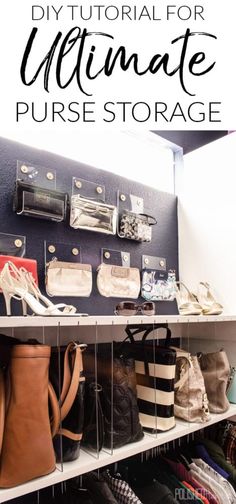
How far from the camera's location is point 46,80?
181cm

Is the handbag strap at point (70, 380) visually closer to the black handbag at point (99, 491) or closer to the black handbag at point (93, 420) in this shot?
the black handbag at point (93, 420)

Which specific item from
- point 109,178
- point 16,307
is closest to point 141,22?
point 109,178

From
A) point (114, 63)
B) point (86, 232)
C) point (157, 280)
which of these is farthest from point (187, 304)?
point (114, 63)

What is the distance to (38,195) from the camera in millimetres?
1668

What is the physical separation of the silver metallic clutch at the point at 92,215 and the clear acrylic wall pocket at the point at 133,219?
93mm

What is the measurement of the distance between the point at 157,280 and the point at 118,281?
35cm

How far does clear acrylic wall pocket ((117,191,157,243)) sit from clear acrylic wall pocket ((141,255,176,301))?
162 millimetres

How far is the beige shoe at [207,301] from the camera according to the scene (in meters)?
1.95

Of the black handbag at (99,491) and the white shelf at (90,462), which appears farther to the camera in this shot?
the black handbag at (99,491)

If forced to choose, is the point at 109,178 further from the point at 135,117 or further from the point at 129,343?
the point at 129,343

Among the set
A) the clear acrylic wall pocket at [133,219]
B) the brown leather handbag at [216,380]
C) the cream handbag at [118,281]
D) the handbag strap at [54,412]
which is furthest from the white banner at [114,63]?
the brown leather handbag at [216,380]

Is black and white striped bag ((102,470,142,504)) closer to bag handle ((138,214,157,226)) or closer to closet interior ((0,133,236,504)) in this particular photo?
closet interior ((0,133,236,504))

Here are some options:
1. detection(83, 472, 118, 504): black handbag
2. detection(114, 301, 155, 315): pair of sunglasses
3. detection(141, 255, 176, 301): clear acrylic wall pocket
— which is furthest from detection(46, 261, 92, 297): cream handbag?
detection(83, 472, 118, 504): black handbag

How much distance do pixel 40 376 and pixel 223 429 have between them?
4.77 ft
